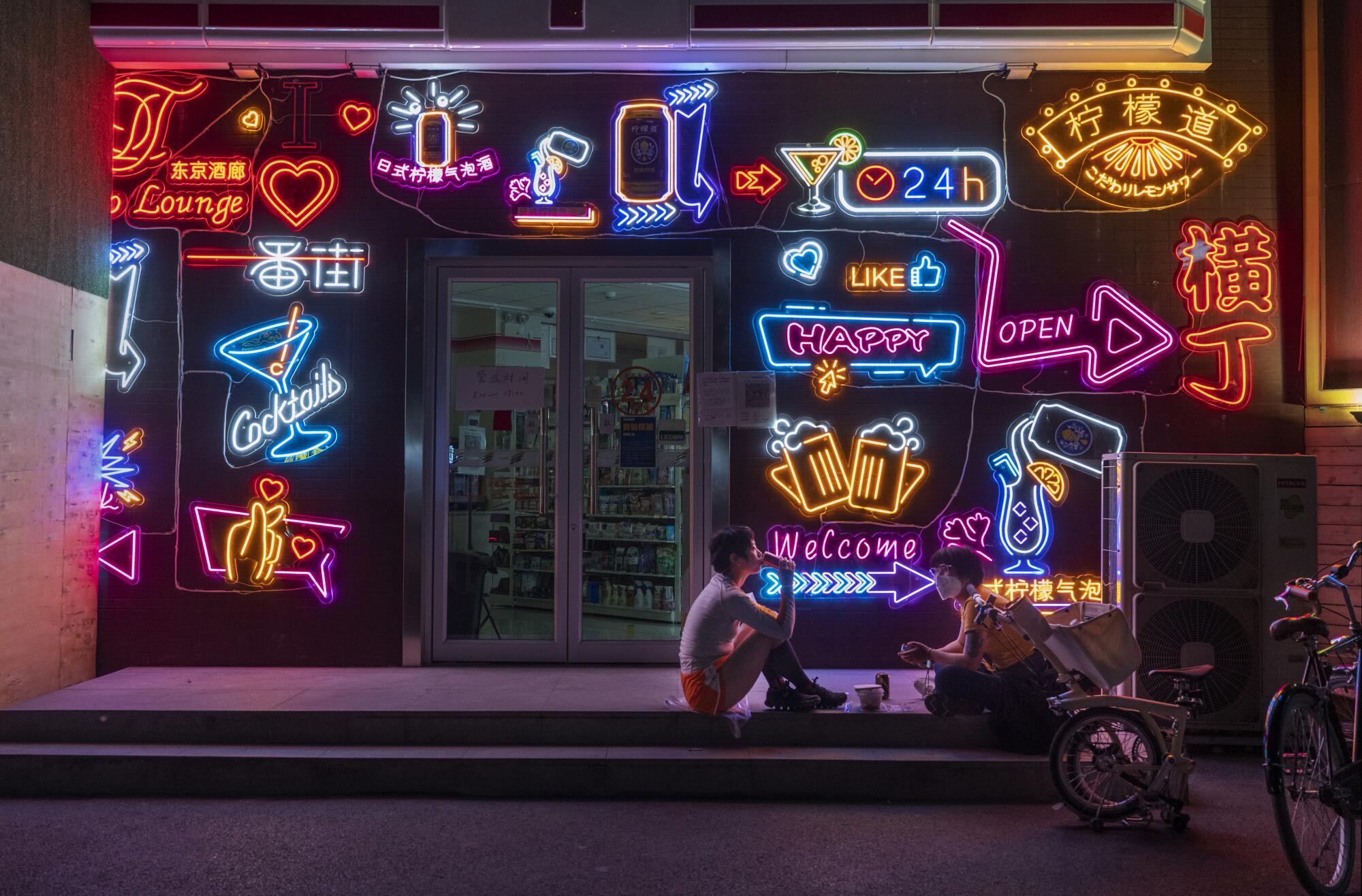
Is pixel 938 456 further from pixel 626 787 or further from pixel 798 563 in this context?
pixel 626 787

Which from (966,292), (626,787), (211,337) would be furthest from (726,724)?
(211,337)

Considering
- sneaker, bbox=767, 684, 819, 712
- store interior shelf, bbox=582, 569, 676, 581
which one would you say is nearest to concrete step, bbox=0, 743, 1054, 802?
sneaker, bbox=767, 684, 819, 712

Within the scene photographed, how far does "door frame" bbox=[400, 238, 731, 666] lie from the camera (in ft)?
25.6

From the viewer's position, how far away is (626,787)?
5867 mm

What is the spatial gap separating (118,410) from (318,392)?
152 centimetres

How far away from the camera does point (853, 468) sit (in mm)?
7852

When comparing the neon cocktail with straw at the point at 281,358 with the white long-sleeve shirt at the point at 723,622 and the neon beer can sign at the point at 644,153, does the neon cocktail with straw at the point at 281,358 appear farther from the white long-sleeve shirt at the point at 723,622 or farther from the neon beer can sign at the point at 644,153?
the white long-sleeve shirt at the point at 723,622

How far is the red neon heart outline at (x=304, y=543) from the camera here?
25.6 feet

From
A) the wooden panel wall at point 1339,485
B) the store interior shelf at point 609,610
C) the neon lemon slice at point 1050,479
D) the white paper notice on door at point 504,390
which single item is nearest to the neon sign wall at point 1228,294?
the wooden panel wall at point 1339,485

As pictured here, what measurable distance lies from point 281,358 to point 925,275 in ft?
16.4

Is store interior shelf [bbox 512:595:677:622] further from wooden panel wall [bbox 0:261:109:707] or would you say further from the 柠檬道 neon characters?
wooden panel wall [bbox 0:261:109:707]

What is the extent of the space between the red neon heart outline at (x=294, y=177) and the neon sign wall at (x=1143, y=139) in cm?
544

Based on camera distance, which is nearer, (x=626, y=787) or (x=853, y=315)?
(x=626, y=787)

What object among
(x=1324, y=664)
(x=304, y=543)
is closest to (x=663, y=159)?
(x=304, y=543)
